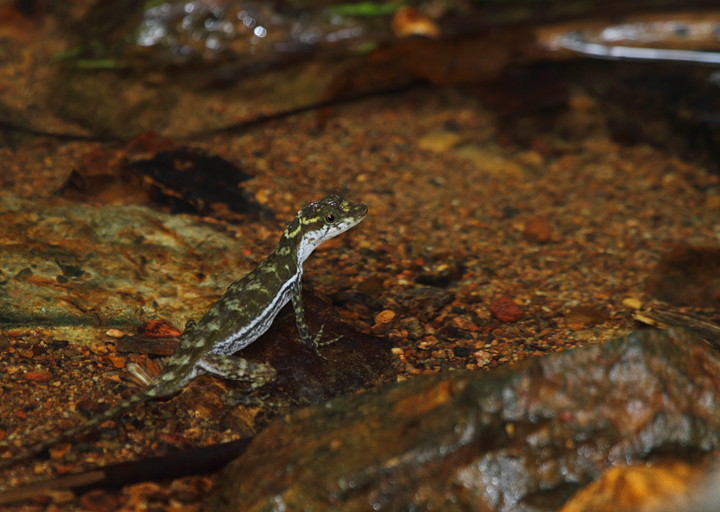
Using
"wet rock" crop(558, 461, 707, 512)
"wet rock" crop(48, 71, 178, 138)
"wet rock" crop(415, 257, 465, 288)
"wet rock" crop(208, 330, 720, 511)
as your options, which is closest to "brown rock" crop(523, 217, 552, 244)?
"wet rock" crop(415, 257, 465, 288)

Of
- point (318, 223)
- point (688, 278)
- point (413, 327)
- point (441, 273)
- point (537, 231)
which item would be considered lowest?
point (688, 278)

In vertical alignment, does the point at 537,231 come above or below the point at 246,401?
below

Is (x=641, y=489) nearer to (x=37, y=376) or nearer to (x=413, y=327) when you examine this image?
(x=413, y=327)

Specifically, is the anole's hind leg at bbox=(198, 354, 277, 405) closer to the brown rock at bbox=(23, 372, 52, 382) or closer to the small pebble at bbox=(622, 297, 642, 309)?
the brown rock at bbox=(23, 372, 52, 382)

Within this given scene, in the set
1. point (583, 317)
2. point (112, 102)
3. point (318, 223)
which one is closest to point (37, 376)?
point (318, 223)

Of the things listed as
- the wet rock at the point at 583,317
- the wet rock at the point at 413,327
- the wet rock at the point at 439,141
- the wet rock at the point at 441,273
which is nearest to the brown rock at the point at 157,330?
the wet rock at the point at 413,327

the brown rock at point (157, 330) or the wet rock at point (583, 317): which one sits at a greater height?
the brown rock at point (157, 330)

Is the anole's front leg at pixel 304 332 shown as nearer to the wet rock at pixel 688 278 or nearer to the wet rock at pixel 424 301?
the wet rock at pixel 424 301
